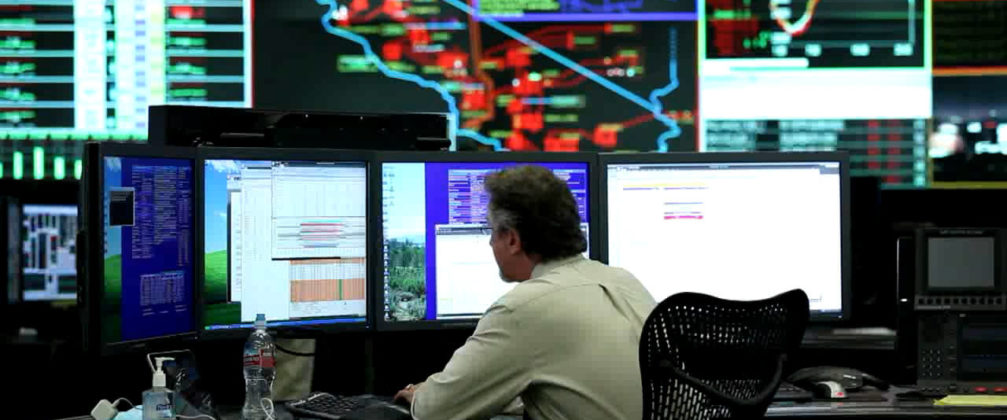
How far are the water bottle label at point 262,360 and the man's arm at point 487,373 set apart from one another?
557 millimetres

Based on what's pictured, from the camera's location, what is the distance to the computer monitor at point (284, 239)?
2.54 metres

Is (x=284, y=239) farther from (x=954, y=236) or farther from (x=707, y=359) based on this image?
(x=954, y=236)

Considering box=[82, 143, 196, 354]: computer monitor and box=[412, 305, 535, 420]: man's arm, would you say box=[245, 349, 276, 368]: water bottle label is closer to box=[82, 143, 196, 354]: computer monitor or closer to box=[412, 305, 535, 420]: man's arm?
box=[82, 143, 196, 354]: computer monitor

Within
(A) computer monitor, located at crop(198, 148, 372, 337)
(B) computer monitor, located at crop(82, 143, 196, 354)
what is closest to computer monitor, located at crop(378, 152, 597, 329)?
(A) computer monitor, located at crop(198, 148, 372, 337)

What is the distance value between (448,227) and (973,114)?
2.64m

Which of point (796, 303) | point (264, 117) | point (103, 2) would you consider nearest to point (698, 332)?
point (796, 303)

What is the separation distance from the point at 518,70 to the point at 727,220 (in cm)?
196

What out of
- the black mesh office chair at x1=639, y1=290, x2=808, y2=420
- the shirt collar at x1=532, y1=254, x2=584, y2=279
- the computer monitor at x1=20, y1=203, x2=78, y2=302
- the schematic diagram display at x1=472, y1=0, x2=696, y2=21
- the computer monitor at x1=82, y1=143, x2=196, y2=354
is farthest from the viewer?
the computer monitor at x1=20, y1=203, x2=78, y2=302

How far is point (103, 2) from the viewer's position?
15.5 feet

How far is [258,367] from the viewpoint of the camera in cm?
251

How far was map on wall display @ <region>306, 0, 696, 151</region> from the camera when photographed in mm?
4633

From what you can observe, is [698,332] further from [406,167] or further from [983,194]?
[983,194]

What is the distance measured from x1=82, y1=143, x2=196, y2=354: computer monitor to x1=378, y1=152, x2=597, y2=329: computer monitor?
42cm

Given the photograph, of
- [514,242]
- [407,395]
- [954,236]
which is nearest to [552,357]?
[514,242]
